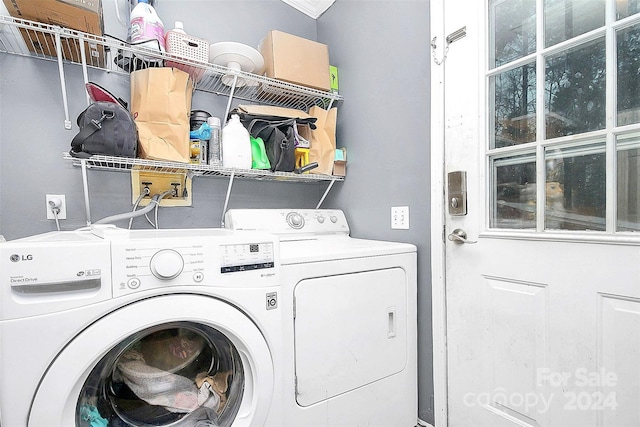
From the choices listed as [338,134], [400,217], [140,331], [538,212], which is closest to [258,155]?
[338,134]

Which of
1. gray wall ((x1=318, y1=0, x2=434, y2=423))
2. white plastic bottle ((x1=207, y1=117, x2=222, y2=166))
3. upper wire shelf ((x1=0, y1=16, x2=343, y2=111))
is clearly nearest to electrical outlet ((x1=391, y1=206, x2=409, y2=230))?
gray wall ((x1=318, y1=0, x2=434, y2=423))

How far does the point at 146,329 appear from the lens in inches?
35.0

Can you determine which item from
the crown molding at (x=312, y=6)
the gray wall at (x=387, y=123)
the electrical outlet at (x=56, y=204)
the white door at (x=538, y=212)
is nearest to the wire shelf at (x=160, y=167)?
the electrical outlet at (x=56, y=204)

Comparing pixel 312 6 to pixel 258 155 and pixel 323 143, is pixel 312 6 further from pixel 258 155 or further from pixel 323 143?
pixel 258 155

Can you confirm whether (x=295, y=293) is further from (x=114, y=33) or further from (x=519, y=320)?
(x=114, y=33)

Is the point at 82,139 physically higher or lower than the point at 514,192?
higher

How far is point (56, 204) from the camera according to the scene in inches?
56.3

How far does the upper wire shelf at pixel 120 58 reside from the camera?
1.25 m

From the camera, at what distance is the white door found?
922mm

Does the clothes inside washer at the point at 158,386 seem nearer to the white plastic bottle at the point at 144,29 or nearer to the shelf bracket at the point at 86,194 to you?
the shelf bracket at the point at 86,194

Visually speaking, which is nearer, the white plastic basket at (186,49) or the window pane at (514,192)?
the window pane at (514,192)

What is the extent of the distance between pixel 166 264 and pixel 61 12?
1.09 meters

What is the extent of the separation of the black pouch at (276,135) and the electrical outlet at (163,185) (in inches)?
17.9

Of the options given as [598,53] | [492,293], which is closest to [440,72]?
[598,53]
